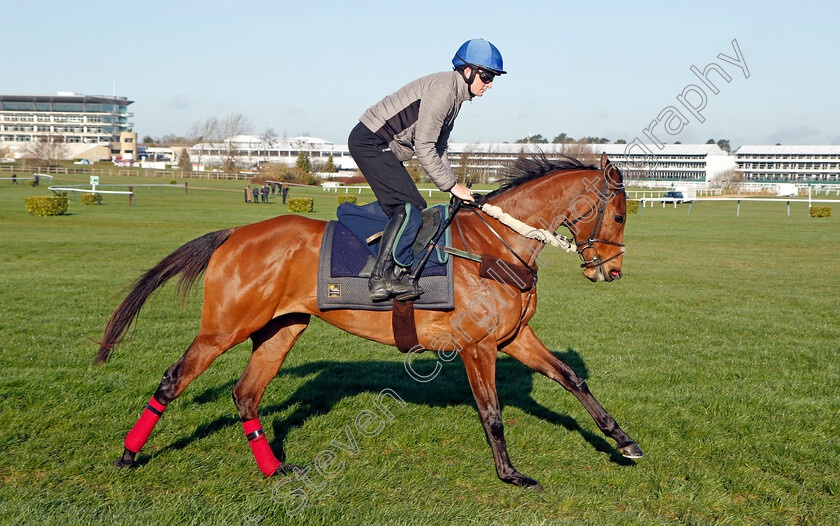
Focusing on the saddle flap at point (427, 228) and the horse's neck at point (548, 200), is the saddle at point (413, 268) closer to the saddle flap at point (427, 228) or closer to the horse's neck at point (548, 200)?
the saddle flap at point (427, 228)

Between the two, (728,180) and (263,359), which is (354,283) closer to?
(263,359)

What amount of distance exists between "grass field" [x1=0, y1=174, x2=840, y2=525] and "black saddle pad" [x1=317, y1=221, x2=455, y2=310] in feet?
4.19

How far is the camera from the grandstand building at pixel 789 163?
123 meters

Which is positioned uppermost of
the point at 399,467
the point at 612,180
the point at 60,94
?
the point at 60,94

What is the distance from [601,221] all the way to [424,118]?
167 centimetres

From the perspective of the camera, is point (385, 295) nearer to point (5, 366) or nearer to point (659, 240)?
point (5, 366)

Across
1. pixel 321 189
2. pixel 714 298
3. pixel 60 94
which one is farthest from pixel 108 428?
pixel 60 94

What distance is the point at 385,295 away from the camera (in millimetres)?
4949

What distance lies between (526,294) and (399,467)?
1.70m

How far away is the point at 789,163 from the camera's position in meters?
129

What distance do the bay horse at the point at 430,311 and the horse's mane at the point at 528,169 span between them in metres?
→ 0.01

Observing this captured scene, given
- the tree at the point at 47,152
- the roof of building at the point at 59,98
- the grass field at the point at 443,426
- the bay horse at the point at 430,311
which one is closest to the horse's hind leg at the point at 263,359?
the bay horse at the point at 430,311

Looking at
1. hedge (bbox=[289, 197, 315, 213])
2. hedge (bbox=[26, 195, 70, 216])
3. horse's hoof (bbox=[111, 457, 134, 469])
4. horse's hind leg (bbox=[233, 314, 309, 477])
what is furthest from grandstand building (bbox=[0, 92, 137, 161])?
horse's hoof (bbox=[111, 457, 134, 469])

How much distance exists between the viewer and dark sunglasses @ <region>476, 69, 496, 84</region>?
482 cm
